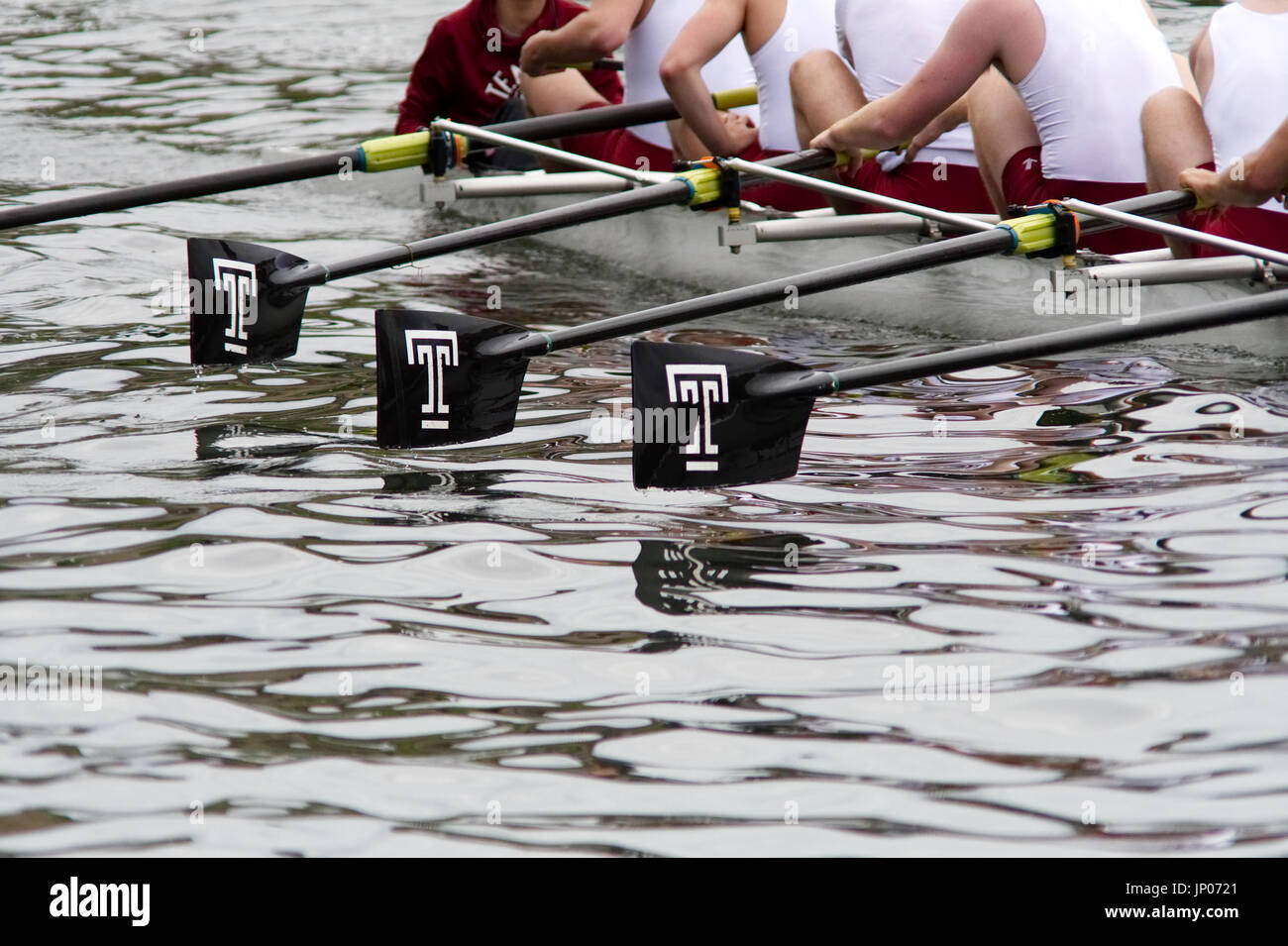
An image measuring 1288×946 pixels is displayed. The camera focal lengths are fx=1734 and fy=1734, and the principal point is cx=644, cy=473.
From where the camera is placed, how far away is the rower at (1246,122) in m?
4.62

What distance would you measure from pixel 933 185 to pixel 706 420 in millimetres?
2335

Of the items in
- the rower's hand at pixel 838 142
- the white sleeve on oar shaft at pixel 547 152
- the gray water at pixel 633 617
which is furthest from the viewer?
the white sleeve on oar shaft at pixel 547 152

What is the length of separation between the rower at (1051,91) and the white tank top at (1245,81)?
0.28 m

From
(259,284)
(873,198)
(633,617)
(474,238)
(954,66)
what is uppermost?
(954,66)

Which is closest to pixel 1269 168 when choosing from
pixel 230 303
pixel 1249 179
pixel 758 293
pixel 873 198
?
pixel 1249 179

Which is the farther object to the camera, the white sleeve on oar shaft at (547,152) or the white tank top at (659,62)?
the white tank top at (659,62)

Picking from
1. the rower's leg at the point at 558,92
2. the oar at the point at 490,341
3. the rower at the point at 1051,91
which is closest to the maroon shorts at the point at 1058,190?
the rower at the point at 1051,91

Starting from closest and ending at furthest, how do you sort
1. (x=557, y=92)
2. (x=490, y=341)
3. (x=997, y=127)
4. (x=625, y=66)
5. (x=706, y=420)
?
(x=706, y=420) < (x=490, y=341) < (x=997, y=127) < (x=625, y=66) < (x=557, y=92)

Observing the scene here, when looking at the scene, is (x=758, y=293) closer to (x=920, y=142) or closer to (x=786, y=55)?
(x=920, y=142)

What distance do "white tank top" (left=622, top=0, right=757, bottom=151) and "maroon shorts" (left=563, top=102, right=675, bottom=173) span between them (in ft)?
0.11

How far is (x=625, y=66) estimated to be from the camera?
6977mm

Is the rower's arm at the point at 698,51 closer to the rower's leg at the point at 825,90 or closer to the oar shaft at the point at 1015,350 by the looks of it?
the rower's leg at the point at 825,90

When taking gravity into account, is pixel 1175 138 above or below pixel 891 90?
below
